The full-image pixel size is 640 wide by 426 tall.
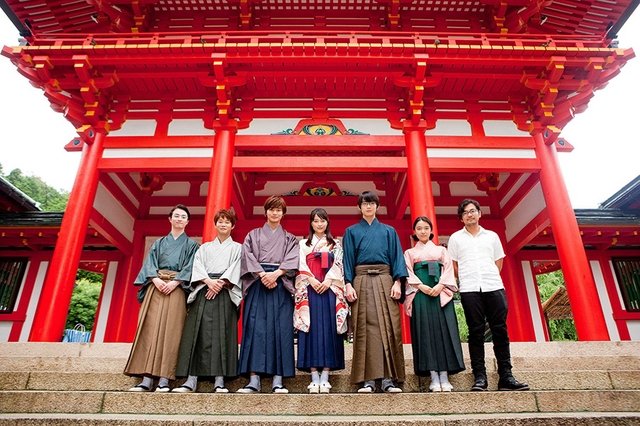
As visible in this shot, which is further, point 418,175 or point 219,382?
point 418,175

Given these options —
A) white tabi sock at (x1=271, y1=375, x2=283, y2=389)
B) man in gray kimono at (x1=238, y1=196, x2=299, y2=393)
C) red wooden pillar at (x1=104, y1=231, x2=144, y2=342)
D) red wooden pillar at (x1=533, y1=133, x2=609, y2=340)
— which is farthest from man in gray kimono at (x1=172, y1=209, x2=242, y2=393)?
red wooden pillar at (x1=104, y1=231, x2=144, y2=342)

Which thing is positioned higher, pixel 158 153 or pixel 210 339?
pixel 158 153

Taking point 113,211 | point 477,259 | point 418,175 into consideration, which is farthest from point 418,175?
point 113,211

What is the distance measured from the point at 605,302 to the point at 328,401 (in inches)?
334

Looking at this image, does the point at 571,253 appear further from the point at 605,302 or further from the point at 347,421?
the point at 347,421

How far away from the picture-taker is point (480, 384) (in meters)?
3.36

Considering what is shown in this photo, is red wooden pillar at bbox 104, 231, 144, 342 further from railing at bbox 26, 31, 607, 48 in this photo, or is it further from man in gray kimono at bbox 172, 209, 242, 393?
man in gray kimono at bbox 172, 209, 242, 393

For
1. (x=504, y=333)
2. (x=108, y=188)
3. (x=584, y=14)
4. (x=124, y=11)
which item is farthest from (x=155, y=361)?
(x=584, y=14)

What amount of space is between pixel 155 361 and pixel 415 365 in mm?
2190

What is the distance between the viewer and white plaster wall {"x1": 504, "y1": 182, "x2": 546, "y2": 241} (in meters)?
7.75

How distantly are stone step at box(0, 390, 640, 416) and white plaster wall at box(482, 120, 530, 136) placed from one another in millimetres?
4945

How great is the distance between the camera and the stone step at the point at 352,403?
2906 mm

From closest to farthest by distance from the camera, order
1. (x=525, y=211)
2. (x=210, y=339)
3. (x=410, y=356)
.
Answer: (x=210, y=339), (x=410, y=356), (x=525, y=211)

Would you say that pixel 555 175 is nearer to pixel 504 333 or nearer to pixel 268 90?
pixel 504 333
